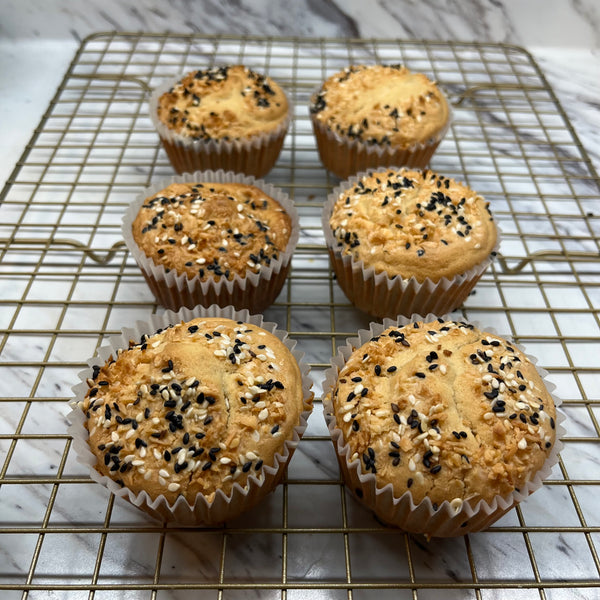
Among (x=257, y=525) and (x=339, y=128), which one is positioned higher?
(x=339, y=128)

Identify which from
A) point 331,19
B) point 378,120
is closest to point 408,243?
point 378,120

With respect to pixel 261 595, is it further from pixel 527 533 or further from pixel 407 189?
pixel 407 189

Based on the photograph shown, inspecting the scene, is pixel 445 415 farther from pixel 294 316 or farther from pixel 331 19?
pixel 331 19

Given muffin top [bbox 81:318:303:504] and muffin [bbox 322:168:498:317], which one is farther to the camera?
muffin [bbox 322:168:498:317]

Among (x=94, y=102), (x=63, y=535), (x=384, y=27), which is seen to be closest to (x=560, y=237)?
(x=384, y=27)

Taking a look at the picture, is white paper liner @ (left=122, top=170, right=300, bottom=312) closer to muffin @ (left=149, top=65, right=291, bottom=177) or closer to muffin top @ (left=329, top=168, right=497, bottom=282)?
muffin top @ (left=329, top=168, right=497, bottom=282)

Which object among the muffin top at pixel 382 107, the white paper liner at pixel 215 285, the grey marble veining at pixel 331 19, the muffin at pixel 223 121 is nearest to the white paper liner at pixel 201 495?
the white paper liner at pixel 215 285

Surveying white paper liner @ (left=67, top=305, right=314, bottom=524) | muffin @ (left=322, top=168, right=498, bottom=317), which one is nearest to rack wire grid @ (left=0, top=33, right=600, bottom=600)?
white paper liner @ (left=67, top=305, right=314, bottom=524)
